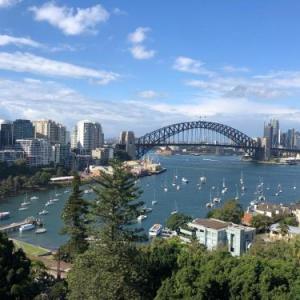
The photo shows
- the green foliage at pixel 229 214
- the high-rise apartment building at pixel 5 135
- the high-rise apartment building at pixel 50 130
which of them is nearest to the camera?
the green foliage at pixel 229 214

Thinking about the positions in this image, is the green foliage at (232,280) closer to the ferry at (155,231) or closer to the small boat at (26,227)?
the ferry at (155,231)

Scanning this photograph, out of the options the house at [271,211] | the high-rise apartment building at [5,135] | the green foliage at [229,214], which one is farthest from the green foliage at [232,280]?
the high-rise apartment building at [5,135]

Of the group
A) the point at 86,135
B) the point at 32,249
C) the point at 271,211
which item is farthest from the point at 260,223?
the point at 86,135

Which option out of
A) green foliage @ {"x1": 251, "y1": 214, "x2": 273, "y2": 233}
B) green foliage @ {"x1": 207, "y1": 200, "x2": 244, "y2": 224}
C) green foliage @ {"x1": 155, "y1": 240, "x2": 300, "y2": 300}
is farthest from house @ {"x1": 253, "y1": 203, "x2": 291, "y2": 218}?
green foliage @ {"x1": 155, "y1": 240, "x2": 300, "y2": 300}

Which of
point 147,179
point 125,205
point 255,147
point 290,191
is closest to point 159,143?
point 255,147

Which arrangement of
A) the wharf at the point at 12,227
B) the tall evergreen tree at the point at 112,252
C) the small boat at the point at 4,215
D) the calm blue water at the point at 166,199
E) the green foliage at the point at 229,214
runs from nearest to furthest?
the tall evergreen tree at the point at 112,252 < the wharf at the point at 12,227 < the green foliage at the point at 229,214 < the calm blue water at the point at 166,199 < the small boat at the point at 4,215

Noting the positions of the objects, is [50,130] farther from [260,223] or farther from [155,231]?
[260,223]

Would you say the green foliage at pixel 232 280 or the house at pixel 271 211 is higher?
the green foliage at pixel 232 280
